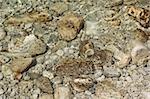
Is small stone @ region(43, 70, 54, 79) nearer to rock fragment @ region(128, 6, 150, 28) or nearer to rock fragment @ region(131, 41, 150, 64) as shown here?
rock fragment @ region(131, 41, 150, 64)

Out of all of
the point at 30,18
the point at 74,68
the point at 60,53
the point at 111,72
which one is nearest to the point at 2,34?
the point at 30,18

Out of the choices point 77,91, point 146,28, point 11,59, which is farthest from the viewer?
point 146,28

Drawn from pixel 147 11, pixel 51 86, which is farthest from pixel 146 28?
pixel 51 86

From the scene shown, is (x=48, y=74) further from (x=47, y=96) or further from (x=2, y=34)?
(x=2, y=34)

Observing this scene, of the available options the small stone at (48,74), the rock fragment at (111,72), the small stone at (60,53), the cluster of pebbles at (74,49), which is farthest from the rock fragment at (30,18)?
the rock fragment at (111,72)

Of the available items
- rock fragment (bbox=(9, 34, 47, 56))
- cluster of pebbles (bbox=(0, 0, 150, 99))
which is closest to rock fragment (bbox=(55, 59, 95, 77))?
cluster of pebbles (bbox=(0, 0, 150, 99))

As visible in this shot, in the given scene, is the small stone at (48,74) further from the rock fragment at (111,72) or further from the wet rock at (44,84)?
the rock fragment at (111,72)

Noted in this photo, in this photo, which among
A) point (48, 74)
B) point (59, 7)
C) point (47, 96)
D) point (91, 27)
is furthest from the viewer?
point (59, 7)

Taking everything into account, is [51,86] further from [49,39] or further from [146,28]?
[146,28]
